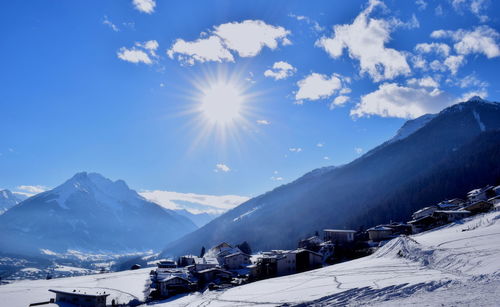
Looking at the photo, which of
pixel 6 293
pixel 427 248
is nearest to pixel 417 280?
pixel 427 248

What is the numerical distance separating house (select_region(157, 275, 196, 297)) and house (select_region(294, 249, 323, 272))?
2050cm

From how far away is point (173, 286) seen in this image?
58.2 metres

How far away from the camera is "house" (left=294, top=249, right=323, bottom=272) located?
5369 cm

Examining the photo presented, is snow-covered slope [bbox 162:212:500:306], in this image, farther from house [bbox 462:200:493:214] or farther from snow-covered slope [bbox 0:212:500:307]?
house [bbox 462:200:493:214]

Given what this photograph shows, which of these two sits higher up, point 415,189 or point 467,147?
point 467,147

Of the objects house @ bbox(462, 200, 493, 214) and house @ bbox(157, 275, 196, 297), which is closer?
house @ bbox(157, 275, 196, 297)

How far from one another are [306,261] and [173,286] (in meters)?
24.8

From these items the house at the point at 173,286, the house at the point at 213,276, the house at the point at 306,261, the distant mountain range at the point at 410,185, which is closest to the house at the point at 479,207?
the house at the point at 306,261

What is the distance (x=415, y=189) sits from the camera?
134 metres

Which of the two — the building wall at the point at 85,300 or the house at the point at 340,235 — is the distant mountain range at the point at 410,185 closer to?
the house at the point at 340,235

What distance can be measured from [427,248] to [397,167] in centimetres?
17313

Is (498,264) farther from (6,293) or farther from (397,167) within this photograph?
(397,167)

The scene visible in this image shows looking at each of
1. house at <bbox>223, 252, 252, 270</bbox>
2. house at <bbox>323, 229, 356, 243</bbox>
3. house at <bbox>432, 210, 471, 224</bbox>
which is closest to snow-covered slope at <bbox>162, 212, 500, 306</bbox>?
house at <bbox>432, 210, 471, 224</bbox>

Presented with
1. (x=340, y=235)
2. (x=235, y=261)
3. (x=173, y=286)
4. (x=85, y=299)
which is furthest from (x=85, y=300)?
(x=340, y=235)
